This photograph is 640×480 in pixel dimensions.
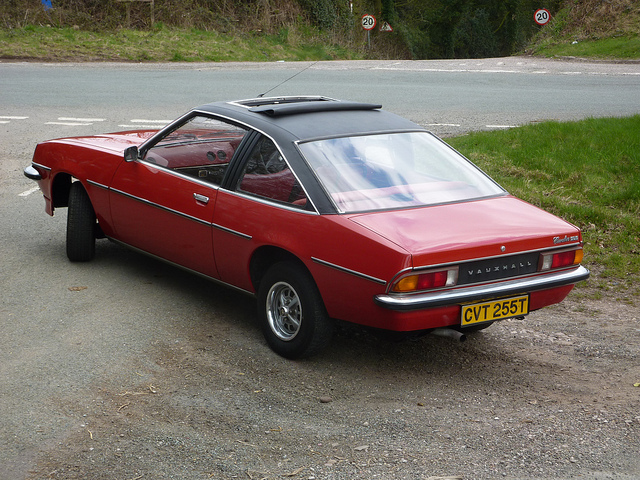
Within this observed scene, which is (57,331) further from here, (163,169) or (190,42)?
(190,42)

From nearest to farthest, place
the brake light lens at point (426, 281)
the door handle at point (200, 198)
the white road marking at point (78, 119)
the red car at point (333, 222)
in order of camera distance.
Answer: the brake light lens at point (426, 281)
the red car at point (333, 222)
the door handle at point (200, 198)
the white road marking at point (78, 119)

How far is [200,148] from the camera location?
17.9 ft

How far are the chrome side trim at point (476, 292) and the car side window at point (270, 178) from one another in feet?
2.86

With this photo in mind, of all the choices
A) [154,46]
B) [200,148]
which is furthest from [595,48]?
[200,148]

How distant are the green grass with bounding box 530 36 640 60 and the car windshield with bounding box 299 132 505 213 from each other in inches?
707

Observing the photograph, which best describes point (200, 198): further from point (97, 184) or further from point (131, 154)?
point (97, 184)

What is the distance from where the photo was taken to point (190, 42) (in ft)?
77.5

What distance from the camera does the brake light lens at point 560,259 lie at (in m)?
4.26

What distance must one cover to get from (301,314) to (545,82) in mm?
13610

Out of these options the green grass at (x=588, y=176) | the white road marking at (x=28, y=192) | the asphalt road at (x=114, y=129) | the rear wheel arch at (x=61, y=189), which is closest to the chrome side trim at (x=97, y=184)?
the rear wheel arch at (x=61, y=189)

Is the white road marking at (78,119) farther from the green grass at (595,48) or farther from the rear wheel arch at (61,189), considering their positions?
the green grass at (595,48)

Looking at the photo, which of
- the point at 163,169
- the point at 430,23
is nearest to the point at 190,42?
the point at 163,169

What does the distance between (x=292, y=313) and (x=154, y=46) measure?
1968cm

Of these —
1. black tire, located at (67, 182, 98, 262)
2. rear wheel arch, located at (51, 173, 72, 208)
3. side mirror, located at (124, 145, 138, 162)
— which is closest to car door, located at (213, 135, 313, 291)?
side mirror, located at (124, 145, 138, 162)
